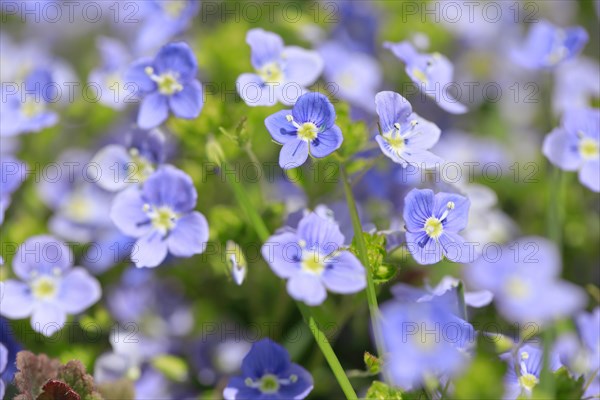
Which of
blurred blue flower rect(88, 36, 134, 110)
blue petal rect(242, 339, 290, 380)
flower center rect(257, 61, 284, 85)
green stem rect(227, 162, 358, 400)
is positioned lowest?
blue petal rect(242, 339, 290, 380)

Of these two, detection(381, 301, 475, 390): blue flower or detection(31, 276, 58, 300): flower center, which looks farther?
detection(31, 276, 58, 300): flower center

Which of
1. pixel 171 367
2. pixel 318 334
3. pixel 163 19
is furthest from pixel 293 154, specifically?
pixel 163 19

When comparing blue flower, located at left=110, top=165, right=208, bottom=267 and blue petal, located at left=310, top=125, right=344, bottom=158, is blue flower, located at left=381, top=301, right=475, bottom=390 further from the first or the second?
blue flower, located at left=110, top=165, right=208, bottom=267

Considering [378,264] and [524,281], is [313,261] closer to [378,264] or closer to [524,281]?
[378,264]

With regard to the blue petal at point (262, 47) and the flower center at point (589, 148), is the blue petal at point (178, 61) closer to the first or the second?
the blue petal at point (262, 47)

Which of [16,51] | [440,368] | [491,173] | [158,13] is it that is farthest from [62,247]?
[491,173]

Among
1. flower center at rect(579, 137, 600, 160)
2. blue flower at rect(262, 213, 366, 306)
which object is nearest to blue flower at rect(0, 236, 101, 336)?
blue flower at rect(262, 213, 366, 306)
